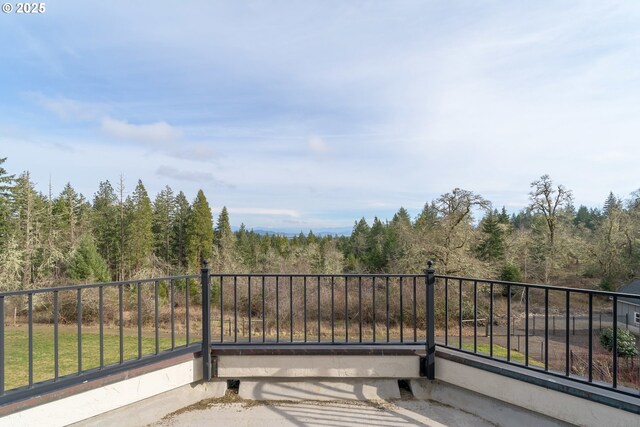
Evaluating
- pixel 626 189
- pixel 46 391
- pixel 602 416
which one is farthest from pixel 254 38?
pixel 626 189

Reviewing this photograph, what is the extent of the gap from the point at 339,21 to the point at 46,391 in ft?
18.8

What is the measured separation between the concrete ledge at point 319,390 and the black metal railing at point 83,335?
25.0 inches

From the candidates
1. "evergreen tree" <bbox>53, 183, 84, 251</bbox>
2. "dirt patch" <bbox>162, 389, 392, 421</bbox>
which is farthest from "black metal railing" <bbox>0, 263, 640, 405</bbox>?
"evergreen tree" <bbox>53, 183, 84, 251</bbox>

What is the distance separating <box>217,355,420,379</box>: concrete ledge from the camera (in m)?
2.84

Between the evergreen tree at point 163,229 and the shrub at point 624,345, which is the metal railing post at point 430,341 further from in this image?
the evergreen tree at point 163,229

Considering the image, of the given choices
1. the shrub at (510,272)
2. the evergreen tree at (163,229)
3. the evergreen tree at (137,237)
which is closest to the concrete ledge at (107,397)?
the shrub at (510,272)

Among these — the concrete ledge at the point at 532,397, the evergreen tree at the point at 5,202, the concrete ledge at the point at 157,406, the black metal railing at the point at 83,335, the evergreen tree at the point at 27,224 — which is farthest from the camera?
the evergreen tree at the point at 5,202

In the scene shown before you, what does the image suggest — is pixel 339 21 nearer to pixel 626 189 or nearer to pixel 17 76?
pixel 17 76

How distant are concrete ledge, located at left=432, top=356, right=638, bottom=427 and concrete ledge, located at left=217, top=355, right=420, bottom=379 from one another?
301mm

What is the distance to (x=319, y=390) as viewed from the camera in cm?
282

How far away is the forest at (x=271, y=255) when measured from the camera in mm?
13734

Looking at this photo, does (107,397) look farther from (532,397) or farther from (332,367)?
(532,397)

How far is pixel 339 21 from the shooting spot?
5375mm

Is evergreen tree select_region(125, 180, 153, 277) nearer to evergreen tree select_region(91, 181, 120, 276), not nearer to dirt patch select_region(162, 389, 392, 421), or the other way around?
evergreen tree select_region(91, 181, 120, 276)
